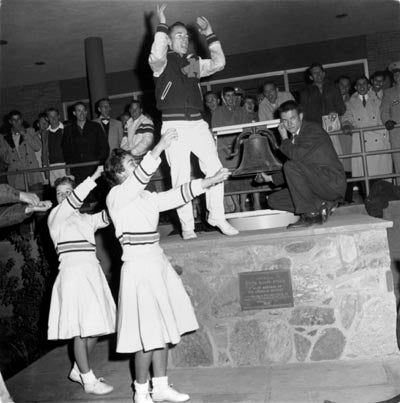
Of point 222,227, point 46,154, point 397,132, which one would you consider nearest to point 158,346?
point 222,227

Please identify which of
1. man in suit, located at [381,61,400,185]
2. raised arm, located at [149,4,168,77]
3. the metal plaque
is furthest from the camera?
man in suit, located at [381,61,400,185]

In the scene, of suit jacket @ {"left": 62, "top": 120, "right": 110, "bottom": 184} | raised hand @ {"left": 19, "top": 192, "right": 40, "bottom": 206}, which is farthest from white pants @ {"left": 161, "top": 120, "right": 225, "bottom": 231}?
suit jacket @ {"left": 62, "top": 120, "right": 110, "bottom": 184}

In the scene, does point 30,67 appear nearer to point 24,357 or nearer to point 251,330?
point 24,357

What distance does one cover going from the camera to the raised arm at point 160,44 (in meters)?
4.91

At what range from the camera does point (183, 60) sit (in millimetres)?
5301

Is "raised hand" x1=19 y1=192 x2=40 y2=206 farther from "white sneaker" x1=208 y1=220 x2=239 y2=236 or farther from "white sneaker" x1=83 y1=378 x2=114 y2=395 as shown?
"white sneaker" x1=208 y1=220 x2=239 y2=236

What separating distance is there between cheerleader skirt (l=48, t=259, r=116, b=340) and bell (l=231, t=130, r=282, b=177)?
171cm

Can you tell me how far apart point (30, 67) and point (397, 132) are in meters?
8.22

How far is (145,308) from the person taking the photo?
4.12 m

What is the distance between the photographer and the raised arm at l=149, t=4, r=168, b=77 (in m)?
4.91

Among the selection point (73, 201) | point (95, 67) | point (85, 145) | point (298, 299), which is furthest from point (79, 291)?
point (95, 67)

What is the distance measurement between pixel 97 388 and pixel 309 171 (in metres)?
2.71

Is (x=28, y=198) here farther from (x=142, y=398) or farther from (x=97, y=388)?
(x=97, y=388)

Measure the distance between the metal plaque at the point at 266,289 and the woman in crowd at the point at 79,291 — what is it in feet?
3.99
